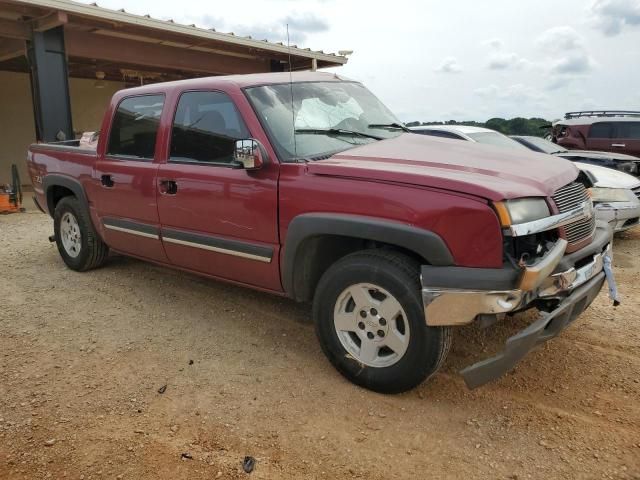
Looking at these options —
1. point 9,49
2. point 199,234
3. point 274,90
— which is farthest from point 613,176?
point 9,49

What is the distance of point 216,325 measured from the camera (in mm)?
4059

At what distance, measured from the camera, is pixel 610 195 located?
665cm

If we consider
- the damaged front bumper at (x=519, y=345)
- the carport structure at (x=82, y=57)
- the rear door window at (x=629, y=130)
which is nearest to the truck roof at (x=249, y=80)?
the damaged front bumper at (x=519, y=345)

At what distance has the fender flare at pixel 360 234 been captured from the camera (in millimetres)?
2621

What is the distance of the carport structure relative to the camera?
30.1ft

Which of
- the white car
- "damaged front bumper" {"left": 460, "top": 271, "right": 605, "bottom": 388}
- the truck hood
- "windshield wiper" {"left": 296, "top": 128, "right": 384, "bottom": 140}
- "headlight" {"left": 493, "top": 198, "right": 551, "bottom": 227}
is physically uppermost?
"windshield wiper" {"left": 296, "top": 128, "right": 384, "bottom": 140}

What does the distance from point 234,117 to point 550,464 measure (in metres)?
2.80

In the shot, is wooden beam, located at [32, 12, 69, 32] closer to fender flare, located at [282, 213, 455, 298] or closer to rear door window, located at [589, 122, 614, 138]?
fender flare, located at [282, 213, 455, 298]

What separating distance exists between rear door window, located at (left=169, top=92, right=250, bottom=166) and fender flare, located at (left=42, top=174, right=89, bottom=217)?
1.54 meters

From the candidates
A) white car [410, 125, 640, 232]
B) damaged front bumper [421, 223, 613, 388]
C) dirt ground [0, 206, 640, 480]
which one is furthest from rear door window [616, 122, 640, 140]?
damaged front bumper [421, 223, 613, 388]

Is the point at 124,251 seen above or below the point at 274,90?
below

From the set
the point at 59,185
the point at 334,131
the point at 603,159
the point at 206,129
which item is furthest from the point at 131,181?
the point at 603,159

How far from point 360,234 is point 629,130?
11924 millimetres

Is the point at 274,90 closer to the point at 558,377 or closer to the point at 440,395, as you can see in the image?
the point at 440,395
